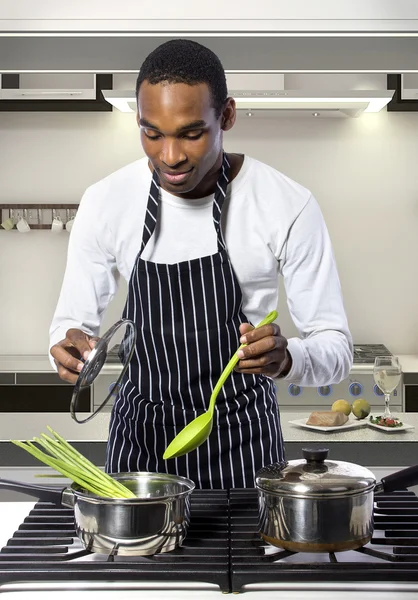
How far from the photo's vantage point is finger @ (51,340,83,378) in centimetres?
147

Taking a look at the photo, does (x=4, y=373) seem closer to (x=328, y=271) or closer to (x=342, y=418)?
(x=342, y=418)

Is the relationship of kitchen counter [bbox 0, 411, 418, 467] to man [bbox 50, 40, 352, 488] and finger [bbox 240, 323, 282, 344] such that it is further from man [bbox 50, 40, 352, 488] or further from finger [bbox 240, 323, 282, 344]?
finger [bbox 240, 323, 282, 344]

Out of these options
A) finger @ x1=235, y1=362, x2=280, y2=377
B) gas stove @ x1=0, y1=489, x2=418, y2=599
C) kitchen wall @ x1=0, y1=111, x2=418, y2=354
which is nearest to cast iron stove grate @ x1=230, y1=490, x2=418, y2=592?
gas stove @ x1=0, y1=489, x2=418, y2=599

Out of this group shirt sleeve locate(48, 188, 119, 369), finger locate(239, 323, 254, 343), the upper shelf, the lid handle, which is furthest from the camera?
the upper shelf

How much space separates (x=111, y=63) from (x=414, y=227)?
237 centimetres

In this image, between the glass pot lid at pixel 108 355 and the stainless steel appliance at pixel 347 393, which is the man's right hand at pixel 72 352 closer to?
the glass pot lid at pixel 108 355

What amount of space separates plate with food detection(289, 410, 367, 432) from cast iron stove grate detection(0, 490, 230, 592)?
122cm

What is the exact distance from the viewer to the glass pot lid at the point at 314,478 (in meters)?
1.15

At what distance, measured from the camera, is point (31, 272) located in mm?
4598

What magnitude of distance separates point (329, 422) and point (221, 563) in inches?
56.4

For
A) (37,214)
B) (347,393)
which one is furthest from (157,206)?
(37,214)

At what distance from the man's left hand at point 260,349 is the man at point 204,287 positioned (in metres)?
0.23

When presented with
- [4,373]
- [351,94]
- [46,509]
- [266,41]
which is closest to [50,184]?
[4,373]

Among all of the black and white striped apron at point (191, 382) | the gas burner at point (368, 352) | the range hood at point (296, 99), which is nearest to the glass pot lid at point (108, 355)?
the black and white striped apron at point (191, 382)
